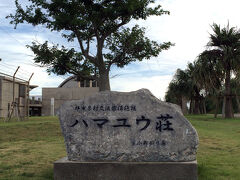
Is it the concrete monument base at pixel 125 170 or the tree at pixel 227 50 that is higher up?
the tree at pixel 227 50

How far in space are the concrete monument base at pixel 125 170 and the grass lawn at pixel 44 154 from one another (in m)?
0.72

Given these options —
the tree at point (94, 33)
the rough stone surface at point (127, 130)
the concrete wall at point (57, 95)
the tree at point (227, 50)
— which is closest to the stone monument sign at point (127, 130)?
the rough stone surface at point (127, 130)

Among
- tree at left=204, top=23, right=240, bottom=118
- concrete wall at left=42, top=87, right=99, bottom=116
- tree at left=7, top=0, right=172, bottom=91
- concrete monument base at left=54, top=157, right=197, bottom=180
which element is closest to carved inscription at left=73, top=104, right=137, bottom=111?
concrete monument base at left=54, top=157, right=197, bottom=180

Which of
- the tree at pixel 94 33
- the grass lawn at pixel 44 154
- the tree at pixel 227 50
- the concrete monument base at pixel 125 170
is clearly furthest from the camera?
the tree at pixel 227 50

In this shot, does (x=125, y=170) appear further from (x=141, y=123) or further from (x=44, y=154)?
(x=44, y=154)

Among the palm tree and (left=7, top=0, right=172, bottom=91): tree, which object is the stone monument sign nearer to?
(left=7, top=0, right=172, bottom=91): tree

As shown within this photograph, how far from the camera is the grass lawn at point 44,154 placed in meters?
6.45

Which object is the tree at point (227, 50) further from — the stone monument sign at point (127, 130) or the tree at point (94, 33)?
→ the stone monument sign at point (127, 130)

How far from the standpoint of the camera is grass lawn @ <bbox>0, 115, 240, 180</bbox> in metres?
6.45

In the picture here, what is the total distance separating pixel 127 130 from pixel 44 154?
12.5 feet

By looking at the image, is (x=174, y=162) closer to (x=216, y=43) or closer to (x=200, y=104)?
(x=216, y=43)

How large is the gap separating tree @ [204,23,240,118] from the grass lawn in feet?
47.5

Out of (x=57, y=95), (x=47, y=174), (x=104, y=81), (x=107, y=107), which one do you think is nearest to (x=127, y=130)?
(x=107, y=107)

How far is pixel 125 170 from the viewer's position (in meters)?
5.55
